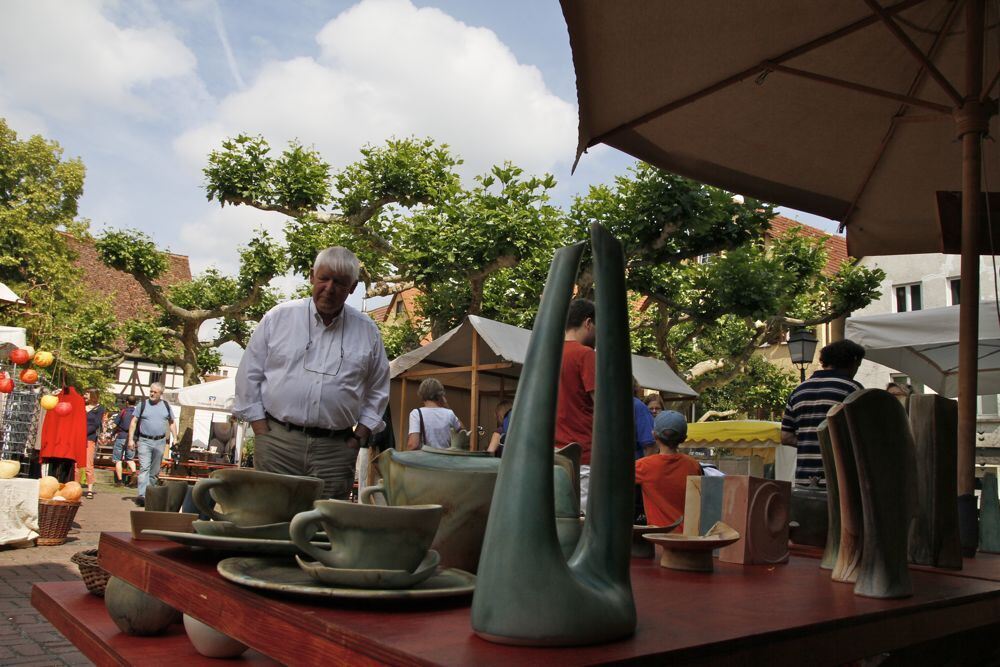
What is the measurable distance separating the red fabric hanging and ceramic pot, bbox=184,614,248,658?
9.40 meters

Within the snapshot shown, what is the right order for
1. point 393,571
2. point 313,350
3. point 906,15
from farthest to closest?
point 906,15, point 313,350, point 393,571

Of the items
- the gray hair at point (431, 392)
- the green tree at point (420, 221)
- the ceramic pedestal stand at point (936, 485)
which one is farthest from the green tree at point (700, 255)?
the ceramic pedestal stand at point (936, 485)

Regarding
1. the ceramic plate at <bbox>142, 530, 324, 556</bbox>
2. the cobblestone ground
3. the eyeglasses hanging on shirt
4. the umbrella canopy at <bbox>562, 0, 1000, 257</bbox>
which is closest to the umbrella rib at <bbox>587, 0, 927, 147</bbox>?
the umbrella canopy at <bbox>562, 0, 1000, 257</bbox>

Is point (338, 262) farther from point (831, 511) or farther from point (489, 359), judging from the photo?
point (489, 359)

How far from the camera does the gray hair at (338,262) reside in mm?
2943

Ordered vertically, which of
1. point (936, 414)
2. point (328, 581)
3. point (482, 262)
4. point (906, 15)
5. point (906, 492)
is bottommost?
point (328, 581)

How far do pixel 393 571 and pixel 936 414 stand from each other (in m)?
1.36

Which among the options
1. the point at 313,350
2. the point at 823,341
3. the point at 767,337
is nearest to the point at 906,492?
the point at 313,350

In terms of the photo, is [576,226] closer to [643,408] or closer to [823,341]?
[643,408]

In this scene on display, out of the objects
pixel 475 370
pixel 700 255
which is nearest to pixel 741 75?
pixel 475 370

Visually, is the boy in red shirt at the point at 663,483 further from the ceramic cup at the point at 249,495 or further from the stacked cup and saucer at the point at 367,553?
the stacked cup and saucer at the point at 367,553

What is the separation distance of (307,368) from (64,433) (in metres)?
7.89

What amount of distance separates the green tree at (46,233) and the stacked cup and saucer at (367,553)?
86.9 feet

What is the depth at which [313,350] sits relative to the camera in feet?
9.92
